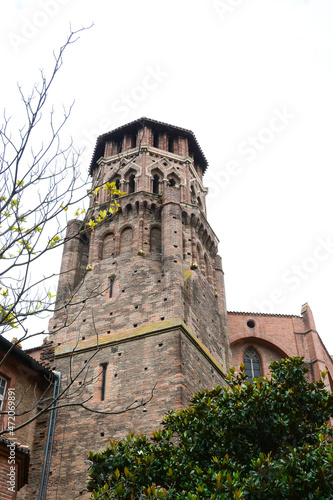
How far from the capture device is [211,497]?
421 inches

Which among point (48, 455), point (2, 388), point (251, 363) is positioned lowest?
point (48, 455)

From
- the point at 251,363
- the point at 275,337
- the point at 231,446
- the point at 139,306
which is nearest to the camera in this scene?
the point at 231,446

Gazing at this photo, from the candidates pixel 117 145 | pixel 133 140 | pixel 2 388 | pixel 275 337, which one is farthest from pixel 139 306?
pixel 117 145

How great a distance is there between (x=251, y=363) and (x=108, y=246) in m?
10.9

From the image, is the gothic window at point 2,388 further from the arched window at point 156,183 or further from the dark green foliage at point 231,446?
the arched window at point 156,183

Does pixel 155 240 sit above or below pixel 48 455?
above

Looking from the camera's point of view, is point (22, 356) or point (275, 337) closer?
point (22, 356)

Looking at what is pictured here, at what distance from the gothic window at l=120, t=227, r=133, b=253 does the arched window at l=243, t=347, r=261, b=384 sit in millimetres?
9947

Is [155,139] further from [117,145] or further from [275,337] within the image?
[275,337]

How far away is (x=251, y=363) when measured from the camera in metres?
30.6

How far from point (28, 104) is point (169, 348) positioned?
13239 mm

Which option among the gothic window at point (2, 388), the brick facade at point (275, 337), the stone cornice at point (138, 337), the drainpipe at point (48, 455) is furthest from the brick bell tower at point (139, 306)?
the brick facade at point (275, 337)

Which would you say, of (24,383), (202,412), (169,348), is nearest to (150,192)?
(169,348)

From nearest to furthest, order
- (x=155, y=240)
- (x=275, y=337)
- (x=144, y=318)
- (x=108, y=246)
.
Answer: (x=144, y=318)
(x=155, y=240)
(x=108, y=246)
(x=275, y=337)
